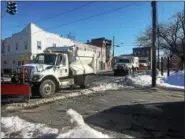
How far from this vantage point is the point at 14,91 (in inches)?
549

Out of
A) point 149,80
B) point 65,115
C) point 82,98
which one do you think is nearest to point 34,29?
point 149,80

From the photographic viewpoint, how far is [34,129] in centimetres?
912

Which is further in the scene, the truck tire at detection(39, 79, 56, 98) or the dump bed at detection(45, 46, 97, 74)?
the dump bed at detection(45, 46, 97, 74)

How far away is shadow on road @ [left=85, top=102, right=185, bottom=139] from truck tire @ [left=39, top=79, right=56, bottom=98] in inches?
195

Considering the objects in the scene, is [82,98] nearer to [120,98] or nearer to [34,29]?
[120,98]

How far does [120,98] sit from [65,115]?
5411 mm

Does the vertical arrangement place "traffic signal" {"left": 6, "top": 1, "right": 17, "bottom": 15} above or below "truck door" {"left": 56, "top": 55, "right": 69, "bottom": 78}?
above

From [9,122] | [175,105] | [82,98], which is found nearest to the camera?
[9,122]

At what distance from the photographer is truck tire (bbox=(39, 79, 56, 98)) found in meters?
16.9

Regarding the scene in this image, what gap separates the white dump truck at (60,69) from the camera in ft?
55.6

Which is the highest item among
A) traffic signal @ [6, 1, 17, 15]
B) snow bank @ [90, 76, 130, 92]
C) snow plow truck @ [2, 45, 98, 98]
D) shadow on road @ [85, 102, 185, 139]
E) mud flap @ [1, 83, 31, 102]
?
traffic signal @ [6, 1, 17, 15]

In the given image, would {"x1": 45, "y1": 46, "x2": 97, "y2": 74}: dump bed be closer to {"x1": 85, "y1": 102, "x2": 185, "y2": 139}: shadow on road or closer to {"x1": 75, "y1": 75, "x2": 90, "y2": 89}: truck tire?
{"x1": 75, "y1": 75, "x2": 90, "y2": 89}: truck tire

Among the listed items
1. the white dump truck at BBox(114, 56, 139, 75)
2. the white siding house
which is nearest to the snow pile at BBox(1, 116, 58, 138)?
the white dump truck at BBox(114, 56, 139, 75)

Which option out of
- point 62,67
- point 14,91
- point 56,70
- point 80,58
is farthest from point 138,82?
point 14,91
